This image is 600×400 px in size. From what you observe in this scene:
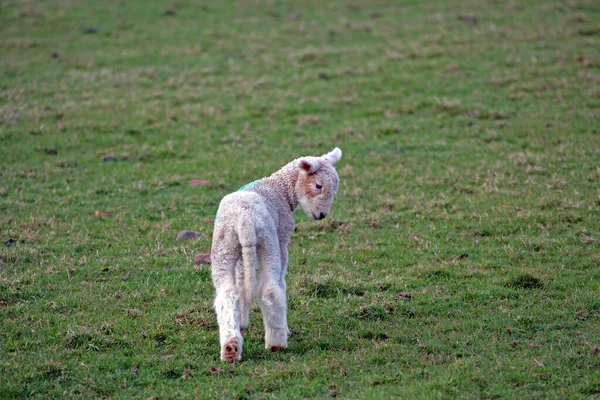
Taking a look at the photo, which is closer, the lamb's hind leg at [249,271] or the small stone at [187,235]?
the lamb's hind leg at [249,271]

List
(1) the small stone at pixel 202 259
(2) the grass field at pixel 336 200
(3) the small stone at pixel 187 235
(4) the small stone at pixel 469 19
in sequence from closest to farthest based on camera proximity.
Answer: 1. (2) the grass field at pixel 336 200
2. (1) the small stone at pixel 202 259
3. (3) the small stone at pixel 187 235
4. (4) the small stone at pixel 469 19

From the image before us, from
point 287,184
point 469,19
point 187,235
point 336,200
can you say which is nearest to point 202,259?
point 187,235

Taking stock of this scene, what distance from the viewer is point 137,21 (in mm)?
28812

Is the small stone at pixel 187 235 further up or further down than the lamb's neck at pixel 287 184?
further down

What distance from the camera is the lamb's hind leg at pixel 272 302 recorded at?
7.88 metres

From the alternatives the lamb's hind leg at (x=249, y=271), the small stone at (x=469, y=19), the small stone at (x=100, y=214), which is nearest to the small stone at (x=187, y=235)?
the small stone at (x=100, y=214)

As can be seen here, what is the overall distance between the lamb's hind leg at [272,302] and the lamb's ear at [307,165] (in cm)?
117

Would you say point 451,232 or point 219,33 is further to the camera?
point 219,33

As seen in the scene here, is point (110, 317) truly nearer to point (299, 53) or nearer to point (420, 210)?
point (420, 210)

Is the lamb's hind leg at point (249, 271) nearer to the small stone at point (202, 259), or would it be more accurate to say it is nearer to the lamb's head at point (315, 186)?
the lamb's head at point (315, 186)

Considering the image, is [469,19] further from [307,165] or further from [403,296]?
[307,165]

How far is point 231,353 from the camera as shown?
778cm

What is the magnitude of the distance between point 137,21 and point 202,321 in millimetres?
22129

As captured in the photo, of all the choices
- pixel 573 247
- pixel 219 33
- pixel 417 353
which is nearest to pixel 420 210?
pixel 573 247
